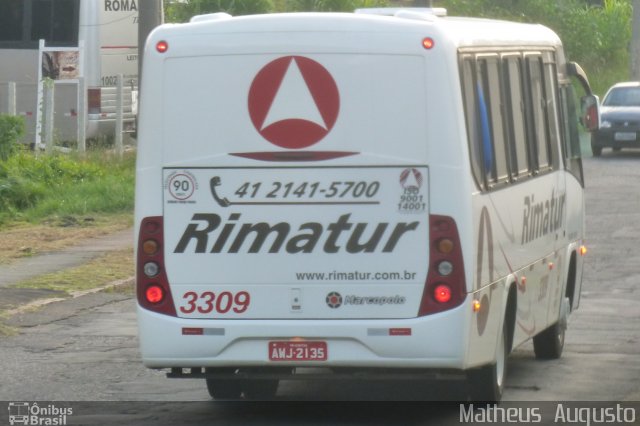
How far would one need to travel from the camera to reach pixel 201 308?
9.30 meters

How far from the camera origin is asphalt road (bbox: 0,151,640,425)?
32.7 ft

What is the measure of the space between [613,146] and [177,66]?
2613 cm

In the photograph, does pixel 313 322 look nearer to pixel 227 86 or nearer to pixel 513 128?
pixel 227 86

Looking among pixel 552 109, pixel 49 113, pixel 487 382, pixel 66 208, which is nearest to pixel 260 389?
pixel 487 382

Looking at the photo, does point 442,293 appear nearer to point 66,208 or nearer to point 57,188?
point 66,208

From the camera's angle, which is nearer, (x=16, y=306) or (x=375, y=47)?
(x=375, y=47)

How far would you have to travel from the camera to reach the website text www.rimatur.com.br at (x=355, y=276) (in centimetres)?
915

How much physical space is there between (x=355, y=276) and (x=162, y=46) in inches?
69.7

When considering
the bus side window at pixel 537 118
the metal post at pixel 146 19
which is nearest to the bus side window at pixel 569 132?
the bus side window at pixel 537 118

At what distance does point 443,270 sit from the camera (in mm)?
9102

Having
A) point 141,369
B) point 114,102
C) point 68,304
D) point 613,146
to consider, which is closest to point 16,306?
point 68,304

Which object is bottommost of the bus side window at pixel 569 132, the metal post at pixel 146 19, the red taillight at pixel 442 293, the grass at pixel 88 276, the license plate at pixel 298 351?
the grass at pixel 88 276

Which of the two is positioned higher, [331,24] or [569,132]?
[331,24]

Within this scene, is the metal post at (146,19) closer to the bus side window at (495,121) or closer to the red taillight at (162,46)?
the bus side window at (495,121)
